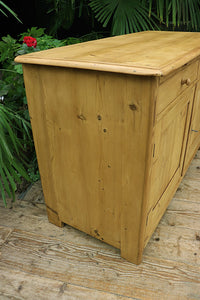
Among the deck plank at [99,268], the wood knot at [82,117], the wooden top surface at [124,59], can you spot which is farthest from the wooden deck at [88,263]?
the wooden top surface at [124,59]

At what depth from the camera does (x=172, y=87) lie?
955 mm

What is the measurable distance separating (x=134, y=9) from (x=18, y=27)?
1.15m

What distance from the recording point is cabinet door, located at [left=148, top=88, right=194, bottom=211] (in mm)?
966

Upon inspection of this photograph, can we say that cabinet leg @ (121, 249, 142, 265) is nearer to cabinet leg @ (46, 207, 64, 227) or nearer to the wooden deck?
the wooden deck

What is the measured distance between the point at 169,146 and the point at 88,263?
2.16ft

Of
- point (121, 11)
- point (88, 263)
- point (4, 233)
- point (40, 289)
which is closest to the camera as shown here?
point (40, 289)

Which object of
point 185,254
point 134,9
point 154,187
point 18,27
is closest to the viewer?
point 154,187

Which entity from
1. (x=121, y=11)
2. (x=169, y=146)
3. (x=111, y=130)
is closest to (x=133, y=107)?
(x=111, y=130)

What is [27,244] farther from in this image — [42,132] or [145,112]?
[145,112]

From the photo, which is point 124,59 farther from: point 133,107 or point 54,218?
point 54,218

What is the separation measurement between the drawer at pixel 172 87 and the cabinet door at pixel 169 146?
0.13 ft

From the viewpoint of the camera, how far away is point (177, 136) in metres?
1.22

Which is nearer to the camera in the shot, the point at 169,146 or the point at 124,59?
the point at 124,59

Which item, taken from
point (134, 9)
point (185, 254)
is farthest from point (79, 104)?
point (134, 9)
